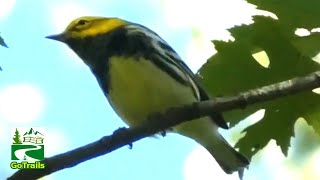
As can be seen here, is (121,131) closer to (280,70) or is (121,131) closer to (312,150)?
(280,70)

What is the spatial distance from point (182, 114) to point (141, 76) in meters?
0.77

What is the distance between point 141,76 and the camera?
2.56m

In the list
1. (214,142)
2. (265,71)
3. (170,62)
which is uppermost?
(170,62)

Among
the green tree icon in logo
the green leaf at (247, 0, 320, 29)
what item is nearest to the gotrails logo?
the green tree icon in logo

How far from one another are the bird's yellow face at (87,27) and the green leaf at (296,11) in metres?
1.01

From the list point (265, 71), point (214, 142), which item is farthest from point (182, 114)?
point (214, 142)

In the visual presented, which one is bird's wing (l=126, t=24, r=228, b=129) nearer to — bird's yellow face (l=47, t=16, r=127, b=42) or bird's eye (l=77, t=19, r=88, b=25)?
bird's yellow face (l=47, t=16, r=127, b=42)

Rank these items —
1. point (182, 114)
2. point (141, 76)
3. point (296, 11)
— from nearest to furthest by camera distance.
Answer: point (182, 114) < point (296, 11) < point (141, 76)

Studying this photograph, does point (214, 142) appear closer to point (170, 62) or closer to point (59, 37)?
point (170, 62)

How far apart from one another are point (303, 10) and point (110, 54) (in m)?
0.96

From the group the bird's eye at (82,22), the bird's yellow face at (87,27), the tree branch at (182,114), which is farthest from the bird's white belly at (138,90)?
the tree branch at (182,114)

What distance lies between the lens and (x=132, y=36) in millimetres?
2670

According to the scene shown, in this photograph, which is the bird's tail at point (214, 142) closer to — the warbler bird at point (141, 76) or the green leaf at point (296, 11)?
the warbler bird at point (141, 76)

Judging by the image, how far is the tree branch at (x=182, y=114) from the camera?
1609 millimetres
